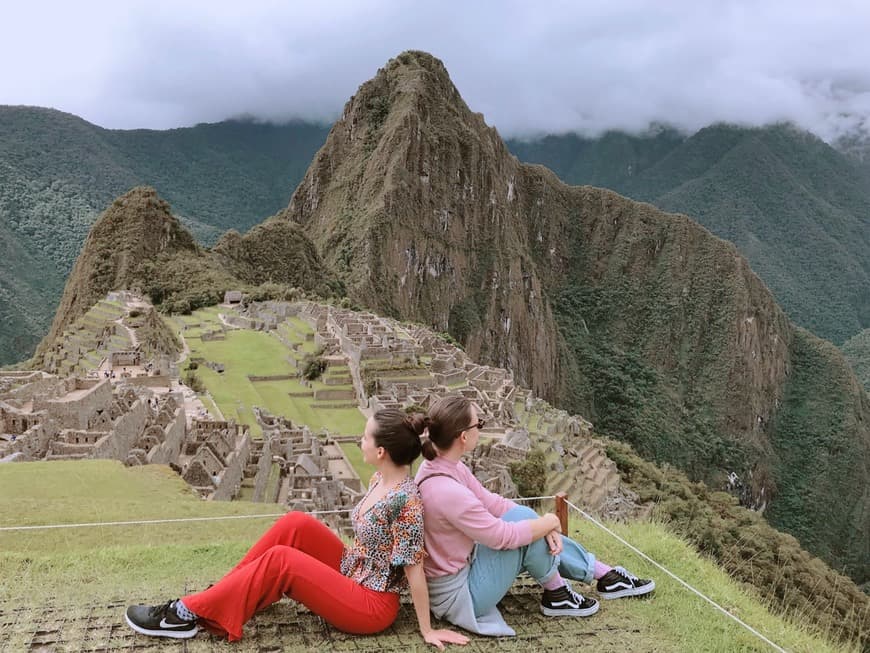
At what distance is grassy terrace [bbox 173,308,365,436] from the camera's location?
25.0 m

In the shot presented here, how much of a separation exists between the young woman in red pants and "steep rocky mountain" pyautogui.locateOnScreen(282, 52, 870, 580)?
229ft

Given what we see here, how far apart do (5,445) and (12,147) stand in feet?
313

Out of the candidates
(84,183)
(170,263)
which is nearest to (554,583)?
(170,263)

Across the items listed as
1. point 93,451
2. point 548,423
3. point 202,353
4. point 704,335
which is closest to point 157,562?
point 93,451

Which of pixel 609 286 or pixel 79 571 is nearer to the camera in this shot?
pixel 79 571

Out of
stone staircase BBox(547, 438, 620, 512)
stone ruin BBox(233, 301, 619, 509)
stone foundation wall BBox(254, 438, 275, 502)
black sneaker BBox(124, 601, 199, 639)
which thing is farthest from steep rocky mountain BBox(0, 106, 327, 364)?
black sneaker BBox(124, 601, 199, 639)

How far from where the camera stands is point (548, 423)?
32.1 metres

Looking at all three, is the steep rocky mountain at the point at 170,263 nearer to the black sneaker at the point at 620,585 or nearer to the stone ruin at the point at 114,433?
the stone ruin at the point at 114,433

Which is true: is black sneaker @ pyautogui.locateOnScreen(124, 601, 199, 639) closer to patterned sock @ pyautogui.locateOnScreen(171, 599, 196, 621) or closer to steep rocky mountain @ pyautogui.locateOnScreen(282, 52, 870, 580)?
patterned sock @ pyautogui.locateOnScreen(171, 599, 196, 621)

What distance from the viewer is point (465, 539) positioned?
4.60 meters

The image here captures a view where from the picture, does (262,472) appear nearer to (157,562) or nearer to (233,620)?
(157,562)

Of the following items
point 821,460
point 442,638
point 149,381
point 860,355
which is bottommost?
point 821,460

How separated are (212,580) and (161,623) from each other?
1.28m

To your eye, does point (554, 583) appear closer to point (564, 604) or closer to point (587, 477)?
point (564, 604)
